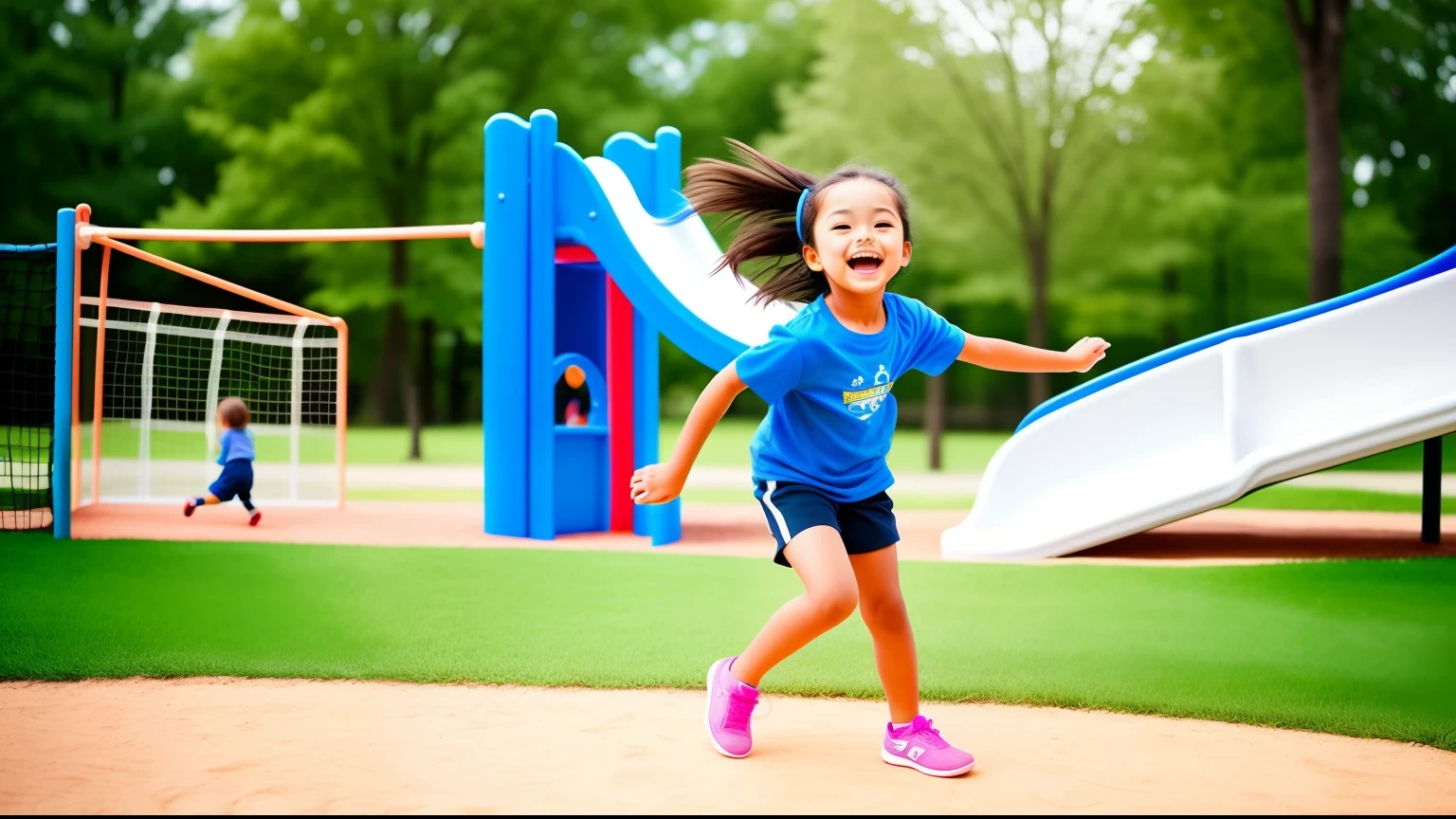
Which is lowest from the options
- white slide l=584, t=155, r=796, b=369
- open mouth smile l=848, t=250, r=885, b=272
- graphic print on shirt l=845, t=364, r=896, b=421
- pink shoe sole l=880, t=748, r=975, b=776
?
pink shoe sole l=880, t=748, r=975, b=776

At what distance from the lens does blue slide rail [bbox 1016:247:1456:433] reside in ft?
26.1

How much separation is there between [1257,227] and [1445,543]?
18.8 metres

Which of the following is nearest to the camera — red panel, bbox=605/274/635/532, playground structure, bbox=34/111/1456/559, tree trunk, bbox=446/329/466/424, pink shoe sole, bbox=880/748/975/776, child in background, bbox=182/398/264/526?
pink shoe sole, bbox=880/748/975/776

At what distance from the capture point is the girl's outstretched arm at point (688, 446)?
3.67 meters

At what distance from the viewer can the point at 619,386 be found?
31.4 feet

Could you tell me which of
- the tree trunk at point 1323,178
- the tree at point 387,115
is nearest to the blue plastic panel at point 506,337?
the tree trunk at point 1323,178

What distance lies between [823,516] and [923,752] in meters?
0.78

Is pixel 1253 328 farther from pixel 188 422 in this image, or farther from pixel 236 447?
pixel 188 422

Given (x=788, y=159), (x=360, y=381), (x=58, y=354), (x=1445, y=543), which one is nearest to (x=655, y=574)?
(x=58, y=354)

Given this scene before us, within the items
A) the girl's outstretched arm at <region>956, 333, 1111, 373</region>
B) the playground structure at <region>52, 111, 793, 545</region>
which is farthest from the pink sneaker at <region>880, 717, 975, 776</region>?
the playground structure at <region>52, 111, 793, 545</region>

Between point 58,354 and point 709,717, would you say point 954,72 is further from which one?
point 709,717

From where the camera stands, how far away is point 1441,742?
165 inches

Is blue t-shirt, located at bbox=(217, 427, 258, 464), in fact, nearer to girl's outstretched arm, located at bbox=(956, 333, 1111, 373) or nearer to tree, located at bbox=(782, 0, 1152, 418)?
girl's outstretched arm, located at bbox=(956, 333, 1111, 373)

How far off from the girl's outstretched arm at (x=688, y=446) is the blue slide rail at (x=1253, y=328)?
16.8 ft
